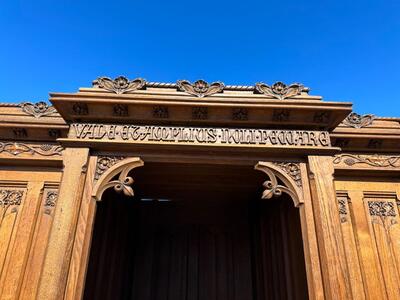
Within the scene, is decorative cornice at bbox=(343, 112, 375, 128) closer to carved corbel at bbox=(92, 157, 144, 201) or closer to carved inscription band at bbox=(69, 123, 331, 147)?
carved inscription band at bbox=(69, 123, 331, 147)

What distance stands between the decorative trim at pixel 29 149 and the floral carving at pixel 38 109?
1.77 feet

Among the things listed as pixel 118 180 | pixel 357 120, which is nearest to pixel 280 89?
pixel 357 120

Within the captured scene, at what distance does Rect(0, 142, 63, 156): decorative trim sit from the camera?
5.91m

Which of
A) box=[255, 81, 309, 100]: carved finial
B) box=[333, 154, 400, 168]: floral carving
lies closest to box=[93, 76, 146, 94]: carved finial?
box=[255, 81, 309, 100]: carved finial

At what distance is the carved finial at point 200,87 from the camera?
5.33m

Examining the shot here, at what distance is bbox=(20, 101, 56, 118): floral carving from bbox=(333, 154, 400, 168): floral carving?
16.2 ft

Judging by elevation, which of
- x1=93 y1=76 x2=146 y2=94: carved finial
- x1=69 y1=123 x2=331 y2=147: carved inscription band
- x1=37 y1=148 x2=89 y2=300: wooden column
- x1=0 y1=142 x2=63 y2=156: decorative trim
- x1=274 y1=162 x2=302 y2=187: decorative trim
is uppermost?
x1=93 y1=76 x2=146 y2=94: carved finial

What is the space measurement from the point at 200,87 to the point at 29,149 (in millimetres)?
3042

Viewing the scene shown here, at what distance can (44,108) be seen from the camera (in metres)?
6.07

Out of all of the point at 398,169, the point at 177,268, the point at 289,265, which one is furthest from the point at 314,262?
the point at 177,268

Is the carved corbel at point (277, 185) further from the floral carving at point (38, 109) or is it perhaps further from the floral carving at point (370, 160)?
the floral carving at point (38, 109)

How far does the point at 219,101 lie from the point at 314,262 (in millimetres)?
2488

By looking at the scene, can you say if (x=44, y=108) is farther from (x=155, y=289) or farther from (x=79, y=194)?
(x=155, y=289)

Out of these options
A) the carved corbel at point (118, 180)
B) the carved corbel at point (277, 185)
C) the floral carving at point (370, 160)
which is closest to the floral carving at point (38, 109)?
the carved corbel at point (118, 180)
